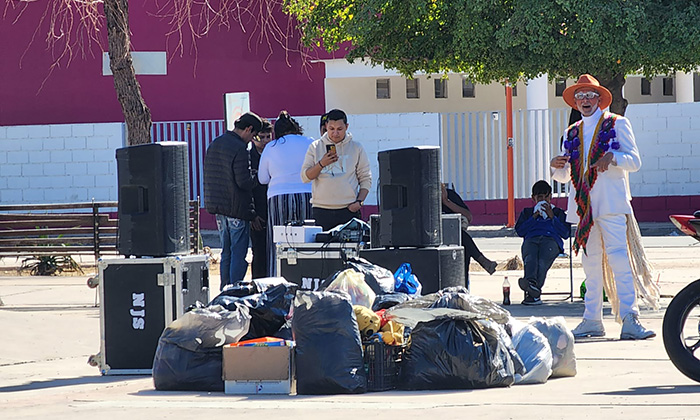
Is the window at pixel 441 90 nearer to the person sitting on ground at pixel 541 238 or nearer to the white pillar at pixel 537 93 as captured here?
the white pillar at pixel 537 93

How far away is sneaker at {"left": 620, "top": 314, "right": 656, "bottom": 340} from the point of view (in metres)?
9.45

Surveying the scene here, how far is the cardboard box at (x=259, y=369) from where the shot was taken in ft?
24.2

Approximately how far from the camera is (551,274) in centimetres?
1573

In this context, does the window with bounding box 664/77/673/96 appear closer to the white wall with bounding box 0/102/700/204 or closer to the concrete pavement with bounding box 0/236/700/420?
the white wall with bounding box 0/102/700/204

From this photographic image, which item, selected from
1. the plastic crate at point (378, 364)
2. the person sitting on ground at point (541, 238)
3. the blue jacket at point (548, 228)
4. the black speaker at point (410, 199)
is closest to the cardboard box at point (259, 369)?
the plastic crate at point (378, 364)

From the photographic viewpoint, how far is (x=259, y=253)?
11.5m

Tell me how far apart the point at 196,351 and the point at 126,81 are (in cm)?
802

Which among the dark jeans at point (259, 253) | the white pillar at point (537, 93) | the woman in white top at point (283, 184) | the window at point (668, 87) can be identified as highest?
the window at point (668, 87)

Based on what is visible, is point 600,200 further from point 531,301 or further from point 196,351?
point 196,351

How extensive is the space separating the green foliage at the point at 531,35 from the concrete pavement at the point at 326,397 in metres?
3.75

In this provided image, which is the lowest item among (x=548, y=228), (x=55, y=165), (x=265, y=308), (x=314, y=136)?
(x=265, y=308)

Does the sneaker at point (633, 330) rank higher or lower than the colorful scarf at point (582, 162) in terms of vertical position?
lower

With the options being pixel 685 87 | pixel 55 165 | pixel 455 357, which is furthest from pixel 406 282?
pixel 685 87

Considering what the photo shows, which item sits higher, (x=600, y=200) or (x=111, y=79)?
(x=111, y=79)
